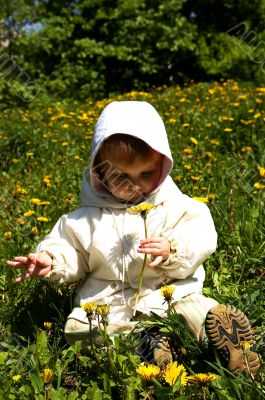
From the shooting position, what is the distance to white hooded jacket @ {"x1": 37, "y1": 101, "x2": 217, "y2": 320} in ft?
6.40

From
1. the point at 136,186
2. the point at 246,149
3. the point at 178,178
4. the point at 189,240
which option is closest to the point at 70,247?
the point at 136,186

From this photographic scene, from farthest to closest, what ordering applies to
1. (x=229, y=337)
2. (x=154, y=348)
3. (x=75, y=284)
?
(x=75, y=284)
(x=154, y=348)
(x=229, y=337)

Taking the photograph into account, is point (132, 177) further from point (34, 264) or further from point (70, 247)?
point (34, 264)

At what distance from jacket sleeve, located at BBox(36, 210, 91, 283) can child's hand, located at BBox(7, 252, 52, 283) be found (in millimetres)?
64

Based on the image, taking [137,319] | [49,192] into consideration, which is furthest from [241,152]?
[137,319]

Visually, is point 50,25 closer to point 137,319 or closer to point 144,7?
point 144,7

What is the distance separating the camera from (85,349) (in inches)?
73.5

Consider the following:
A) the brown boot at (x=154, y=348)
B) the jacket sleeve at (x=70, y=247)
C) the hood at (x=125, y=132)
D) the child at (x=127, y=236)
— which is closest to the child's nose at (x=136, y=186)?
the child at (x=127, y=236)

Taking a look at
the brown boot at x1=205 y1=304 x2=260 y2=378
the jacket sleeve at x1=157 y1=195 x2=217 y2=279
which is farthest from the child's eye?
the brown boot at x1=205 y1=304 x2=260 y2=378

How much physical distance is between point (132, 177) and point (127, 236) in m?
0.23

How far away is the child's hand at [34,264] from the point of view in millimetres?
1832

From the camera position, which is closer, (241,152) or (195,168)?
(195,168)

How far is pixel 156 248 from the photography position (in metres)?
1.81

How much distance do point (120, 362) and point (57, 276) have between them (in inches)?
19.8
